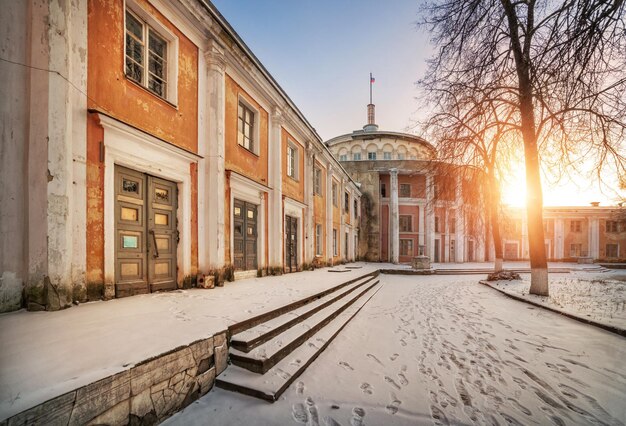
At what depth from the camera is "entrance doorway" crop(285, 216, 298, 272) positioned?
11516mm

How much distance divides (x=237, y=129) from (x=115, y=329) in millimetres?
6212

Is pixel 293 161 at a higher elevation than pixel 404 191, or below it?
below

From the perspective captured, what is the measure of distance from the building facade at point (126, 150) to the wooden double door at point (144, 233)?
21 mm

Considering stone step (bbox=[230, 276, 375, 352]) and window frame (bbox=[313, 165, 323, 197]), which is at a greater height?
window frame (bbox=[313, 165, 323, 197])

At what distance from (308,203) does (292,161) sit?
7.21 ft

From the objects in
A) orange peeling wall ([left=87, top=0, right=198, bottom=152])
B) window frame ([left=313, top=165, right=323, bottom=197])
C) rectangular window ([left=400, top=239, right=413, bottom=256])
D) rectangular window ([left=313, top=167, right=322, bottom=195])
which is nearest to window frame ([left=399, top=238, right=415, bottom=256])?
rectangular window ([left=400, top=239, right=413, bottom=256])

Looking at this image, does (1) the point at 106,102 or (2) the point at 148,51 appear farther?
(2) the point at 148,51

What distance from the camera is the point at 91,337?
8.96 ft

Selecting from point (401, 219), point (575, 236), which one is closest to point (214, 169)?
point (401, 219)

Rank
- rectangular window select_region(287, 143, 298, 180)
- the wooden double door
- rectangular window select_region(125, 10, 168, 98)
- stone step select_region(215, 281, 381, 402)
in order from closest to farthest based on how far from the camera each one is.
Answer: stone step select_region(215, 281, 381, 402)
the wooden double door
rectangular window select_region(125, 10, 168, 98)
rectangular window select_region(287, 143, 298, 180)

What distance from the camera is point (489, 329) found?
537 centimetres

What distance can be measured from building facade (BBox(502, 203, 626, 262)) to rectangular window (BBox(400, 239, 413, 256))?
15.2 metres

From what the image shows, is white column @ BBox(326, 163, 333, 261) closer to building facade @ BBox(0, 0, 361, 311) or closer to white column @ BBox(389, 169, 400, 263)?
building facade @ BBox(0, 0, 361, 311)

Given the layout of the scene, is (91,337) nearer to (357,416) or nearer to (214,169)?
(357,416)
